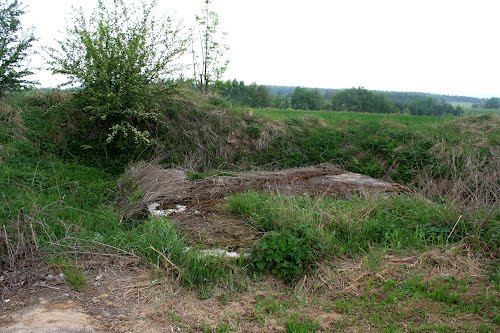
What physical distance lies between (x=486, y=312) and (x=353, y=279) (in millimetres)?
1252

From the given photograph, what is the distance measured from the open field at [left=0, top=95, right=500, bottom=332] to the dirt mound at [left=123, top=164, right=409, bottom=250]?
29 millimetres

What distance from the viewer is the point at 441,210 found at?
21.1 ft

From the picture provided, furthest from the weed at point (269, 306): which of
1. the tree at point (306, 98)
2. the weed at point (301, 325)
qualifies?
the tree at point (306, 98)

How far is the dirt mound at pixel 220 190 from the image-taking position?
6105 mm

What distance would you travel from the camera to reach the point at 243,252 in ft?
17.8

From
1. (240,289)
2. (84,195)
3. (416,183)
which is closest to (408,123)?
(416,183)

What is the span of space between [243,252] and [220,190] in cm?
274

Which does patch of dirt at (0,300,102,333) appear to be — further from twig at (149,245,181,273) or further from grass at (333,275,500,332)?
grass at (333,275,500,332)

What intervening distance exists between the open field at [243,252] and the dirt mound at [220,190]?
0.03 metres

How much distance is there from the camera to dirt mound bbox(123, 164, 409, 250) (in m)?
6.11

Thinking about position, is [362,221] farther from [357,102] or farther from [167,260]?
[357,102]

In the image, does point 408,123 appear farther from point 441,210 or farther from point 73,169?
point 73,169

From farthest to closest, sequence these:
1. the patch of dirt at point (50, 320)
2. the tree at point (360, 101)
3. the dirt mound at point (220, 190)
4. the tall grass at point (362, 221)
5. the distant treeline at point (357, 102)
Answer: the tree at point (360, 101) → the distant treeline at point (357, 102) → the dirt mound at point (220, 190) → the tall grass at point (362, 221) → the patch of dirt at point (50, 320)

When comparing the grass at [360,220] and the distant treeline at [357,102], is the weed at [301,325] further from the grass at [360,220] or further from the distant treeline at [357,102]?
the distant treeline at [357,102]
